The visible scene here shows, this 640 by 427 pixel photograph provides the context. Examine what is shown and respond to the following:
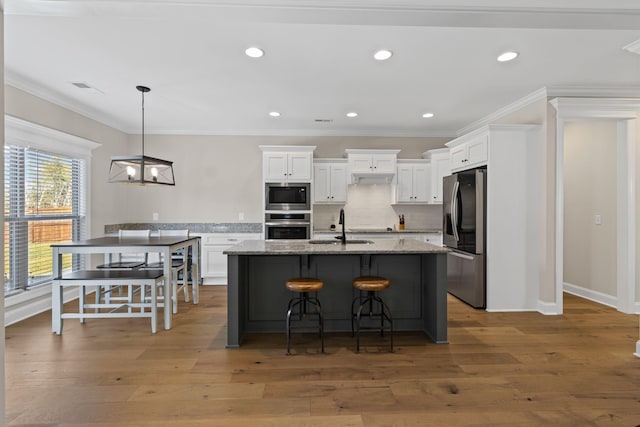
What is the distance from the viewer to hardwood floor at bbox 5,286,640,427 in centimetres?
197

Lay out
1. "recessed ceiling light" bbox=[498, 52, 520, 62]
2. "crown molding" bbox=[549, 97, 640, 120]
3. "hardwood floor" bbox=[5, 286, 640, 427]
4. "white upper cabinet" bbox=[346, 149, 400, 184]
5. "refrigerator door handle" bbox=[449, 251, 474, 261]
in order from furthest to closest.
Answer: "white upper cabinet" bbox=[346, 149, 400, 184] < "refrigerator door handle" bbox=[449, 251, 474, 261] < "crown molding" bbox=[549, 97, 640, 120] < "recessed ceiling light" bbox=[498, 52, 520, 62] < "hardwood floor" bbox=[5, 286, 640, 427]

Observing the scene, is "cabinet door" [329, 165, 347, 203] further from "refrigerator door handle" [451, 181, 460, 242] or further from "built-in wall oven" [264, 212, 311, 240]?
"refrigerator door handle" [451, 181, 460, 242]

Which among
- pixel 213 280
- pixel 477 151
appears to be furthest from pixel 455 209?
pixel 213 280

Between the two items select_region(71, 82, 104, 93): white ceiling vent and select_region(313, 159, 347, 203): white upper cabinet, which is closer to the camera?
select_region(71, 82, 104, 93): white ceiling vent

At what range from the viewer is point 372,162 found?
5.55m

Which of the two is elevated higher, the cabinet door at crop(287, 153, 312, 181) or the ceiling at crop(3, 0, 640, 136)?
the ceiling at crop(3, 0, 640, 136)

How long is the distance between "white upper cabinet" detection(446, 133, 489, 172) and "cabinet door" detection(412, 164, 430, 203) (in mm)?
892

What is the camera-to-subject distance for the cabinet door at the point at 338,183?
560cm

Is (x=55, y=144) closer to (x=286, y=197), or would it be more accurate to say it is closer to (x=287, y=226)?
(x=286, y=197)

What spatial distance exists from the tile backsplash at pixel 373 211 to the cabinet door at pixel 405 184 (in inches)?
12.5

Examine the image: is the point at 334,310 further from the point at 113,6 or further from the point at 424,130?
the point at 424,130

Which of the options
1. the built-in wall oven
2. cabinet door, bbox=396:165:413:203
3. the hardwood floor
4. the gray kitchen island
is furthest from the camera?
cabinet door, bbox=396:165:413:203

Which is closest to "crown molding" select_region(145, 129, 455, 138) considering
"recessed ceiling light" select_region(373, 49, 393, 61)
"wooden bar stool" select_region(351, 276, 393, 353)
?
"recessed ceiling light" select_region(373, 49, 393, 61)

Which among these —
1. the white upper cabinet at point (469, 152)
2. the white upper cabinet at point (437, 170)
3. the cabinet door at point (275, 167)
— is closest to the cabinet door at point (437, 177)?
the white upper cabinet at point (437, 170)
